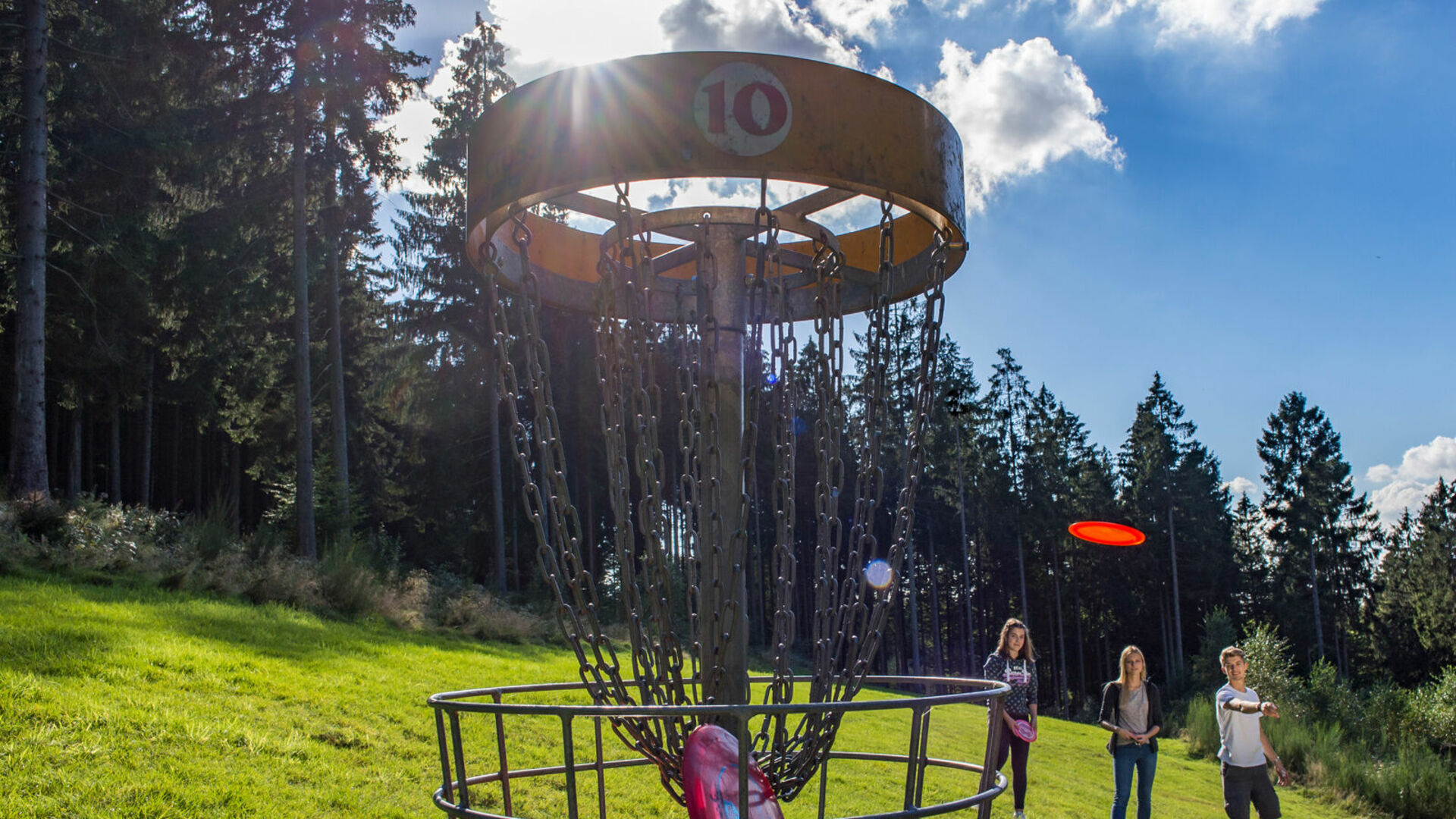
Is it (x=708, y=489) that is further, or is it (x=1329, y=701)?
(x=1329, y=701)

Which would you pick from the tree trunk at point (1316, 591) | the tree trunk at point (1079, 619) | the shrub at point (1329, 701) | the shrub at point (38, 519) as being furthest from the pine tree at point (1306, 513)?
the shrub at point (38, 519)

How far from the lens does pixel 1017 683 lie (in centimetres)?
679

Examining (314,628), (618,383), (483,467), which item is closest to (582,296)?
(618,383)

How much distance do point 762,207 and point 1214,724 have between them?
64.2 feet

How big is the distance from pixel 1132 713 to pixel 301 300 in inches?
A: 553

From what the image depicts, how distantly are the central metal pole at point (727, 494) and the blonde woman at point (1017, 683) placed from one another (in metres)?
→ 5.12

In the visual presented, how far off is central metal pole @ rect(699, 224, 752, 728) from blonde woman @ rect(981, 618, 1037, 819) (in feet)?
16.8

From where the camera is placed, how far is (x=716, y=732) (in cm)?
153

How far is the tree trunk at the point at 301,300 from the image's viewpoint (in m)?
15.5

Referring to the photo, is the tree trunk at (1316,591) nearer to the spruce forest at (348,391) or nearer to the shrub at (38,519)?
the spruce forest at (348,391)

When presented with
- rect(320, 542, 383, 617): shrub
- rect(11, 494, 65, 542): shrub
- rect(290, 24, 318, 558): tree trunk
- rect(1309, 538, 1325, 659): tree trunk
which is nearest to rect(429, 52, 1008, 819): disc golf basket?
rect(11, 494, 65, 542): shrub

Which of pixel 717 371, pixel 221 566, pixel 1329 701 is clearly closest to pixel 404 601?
pixel 221 566

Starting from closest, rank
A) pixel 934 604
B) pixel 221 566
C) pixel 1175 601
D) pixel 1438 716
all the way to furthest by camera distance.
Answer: pixel 221 566 < pixel 1438 716 < pixel 934 604 < pixel 1175 601

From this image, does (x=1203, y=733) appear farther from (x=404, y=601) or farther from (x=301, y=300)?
(x=301, y=300)
